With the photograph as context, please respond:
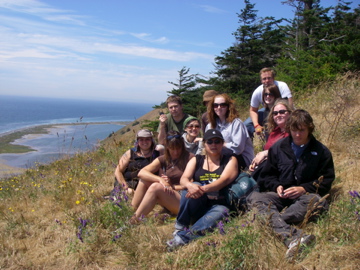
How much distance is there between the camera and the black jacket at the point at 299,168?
10.1ft

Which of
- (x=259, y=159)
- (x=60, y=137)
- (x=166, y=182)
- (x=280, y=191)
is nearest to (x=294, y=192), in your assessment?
(x=280, y=191)

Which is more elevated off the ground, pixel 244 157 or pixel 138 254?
pixel 244 157

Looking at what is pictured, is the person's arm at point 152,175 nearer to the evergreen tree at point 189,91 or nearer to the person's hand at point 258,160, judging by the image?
the person's hand at point 258,160

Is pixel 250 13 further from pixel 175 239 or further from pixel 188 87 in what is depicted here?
pixel 175 239

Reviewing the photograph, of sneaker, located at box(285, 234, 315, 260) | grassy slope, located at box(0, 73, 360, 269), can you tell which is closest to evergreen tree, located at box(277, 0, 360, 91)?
grassy slope, located at box(0, 73, 360, 269)

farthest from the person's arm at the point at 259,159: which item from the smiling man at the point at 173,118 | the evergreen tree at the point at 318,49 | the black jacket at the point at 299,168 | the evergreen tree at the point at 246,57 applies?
the evergreen tree at the point at 246,57

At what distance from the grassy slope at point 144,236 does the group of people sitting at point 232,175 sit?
17 centimetres

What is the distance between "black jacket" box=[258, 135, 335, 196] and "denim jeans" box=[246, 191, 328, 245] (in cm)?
13

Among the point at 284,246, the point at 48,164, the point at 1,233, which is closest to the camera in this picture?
the point at 284,246

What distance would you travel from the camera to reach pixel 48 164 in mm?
8625

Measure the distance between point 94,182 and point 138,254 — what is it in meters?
2.72

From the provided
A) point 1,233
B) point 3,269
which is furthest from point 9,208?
point 3,269

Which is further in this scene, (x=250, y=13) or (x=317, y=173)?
(x=250, y=13)

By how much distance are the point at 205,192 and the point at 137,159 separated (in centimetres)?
169
